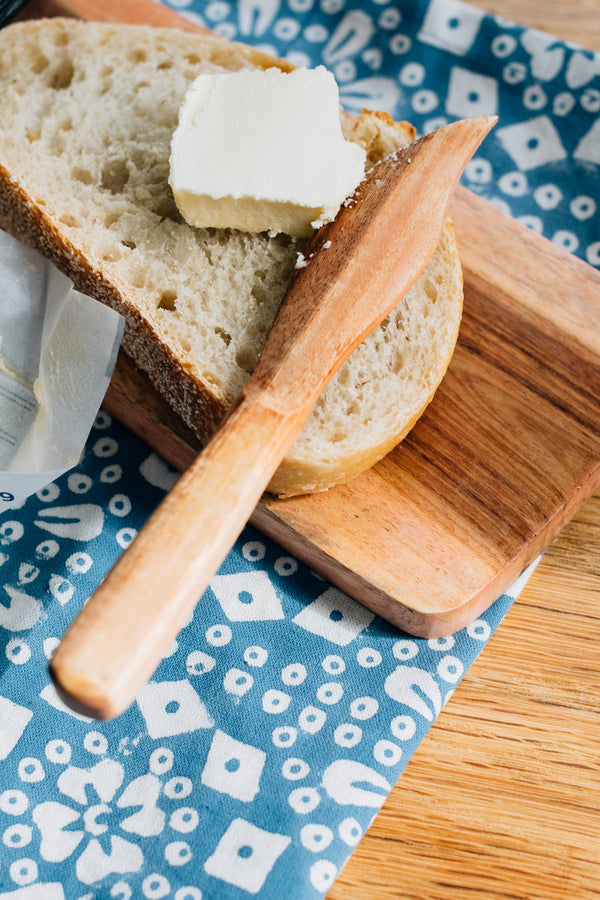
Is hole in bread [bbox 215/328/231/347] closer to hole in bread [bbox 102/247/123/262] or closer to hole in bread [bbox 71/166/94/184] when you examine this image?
hole in bread [bbox 102/247/123/262]

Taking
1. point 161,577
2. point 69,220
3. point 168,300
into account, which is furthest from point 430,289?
point 161,577

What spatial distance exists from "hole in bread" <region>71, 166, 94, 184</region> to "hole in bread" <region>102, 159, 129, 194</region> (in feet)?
0.09

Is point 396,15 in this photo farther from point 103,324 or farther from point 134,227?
point 103,324

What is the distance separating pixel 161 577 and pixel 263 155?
0.77m

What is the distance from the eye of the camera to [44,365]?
143 centimetres

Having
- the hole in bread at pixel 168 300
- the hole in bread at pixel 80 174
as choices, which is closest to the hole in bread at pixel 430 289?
the hole in bread at pixel 168 300

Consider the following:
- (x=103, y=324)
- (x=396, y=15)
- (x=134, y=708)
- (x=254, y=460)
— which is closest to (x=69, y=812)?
(x=134, y=708)

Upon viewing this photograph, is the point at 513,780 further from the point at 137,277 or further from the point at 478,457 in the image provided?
the point at 137,277

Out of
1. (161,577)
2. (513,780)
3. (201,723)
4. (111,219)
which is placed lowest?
(201,723)

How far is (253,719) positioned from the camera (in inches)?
51.1

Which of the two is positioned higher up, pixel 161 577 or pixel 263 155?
pixel 263 155

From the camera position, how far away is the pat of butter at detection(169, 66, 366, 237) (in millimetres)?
1353

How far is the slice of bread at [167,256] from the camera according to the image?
1.38 meters

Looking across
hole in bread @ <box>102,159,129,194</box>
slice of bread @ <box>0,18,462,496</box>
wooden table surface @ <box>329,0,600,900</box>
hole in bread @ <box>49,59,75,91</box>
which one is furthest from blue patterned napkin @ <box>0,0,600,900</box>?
hole in bread @ <box>49,59,75,91</box>
